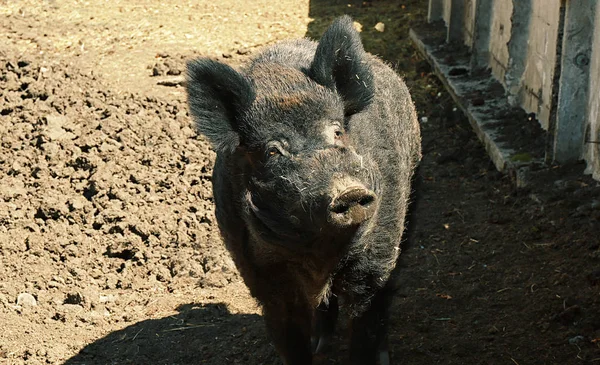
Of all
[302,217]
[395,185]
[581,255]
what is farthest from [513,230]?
[302,217]

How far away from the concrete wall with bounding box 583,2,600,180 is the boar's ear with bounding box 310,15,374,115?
9.35ft

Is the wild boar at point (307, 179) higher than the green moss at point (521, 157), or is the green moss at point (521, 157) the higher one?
the wild boar at point (307, 179)

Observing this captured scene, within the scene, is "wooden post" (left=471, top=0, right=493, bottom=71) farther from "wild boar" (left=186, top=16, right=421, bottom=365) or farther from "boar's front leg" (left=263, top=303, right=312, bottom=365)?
"boar's front leg" (left=263, top=303, right=312, bottom=365)

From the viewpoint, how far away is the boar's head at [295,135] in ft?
12.3

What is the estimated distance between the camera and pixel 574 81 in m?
6.83

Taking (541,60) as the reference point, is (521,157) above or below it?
below

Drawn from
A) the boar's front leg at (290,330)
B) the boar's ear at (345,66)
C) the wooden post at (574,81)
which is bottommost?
the boar's front leg at (290,330)

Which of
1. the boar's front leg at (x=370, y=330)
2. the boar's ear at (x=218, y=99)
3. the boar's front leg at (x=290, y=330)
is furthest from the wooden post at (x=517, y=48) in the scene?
the boar's ear at (x=218, y=99)

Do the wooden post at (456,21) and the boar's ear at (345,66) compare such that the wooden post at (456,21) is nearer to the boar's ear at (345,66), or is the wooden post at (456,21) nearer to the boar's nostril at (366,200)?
the boar's ear at (345,66)

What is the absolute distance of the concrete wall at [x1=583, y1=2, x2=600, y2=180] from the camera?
668 cm

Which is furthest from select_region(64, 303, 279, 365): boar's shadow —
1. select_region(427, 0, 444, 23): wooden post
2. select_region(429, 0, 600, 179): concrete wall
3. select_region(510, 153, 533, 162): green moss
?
select_region(427, 0, 444, 23): wooden post

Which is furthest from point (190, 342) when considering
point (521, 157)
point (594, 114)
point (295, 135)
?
point (594, 114)

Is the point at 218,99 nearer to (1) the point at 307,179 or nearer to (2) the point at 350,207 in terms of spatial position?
(1) the point at 307,179

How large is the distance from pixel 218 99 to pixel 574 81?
3.58m
